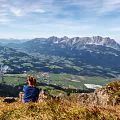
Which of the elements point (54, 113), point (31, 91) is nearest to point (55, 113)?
point (54, 113)

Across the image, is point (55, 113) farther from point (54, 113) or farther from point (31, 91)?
point (31, 91)

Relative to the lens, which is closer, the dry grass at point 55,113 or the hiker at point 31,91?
the dry grass at point 55,113

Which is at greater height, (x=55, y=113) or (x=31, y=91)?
(x=55, y=113)

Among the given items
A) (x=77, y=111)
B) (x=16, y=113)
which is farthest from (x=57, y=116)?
(x=16, y=113)

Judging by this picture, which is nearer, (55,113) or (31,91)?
(55,113)

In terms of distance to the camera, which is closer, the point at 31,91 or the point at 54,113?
the point at 54,113

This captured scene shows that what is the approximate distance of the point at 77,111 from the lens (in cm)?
1141

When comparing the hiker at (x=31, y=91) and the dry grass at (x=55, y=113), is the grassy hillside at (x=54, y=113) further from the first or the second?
the hiker at (x=31, y=91)

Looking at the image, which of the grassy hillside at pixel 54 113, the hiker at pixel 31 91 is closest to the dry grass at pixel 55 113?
the grassy hillside at pixel 54 113

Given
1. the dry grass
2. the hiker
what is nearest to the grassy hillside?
the dry grass

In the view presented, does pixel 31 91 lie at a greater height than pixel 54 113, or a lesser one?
lesser

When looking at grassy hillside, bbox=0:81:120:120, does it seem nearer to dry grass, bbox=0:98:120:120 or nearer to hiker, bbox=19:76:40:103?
dry grass, bbox=0:98:120:120

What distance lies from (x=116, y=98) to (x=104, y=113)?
21.0 ft

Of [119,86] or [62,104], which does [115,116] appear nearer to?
[62,104]
